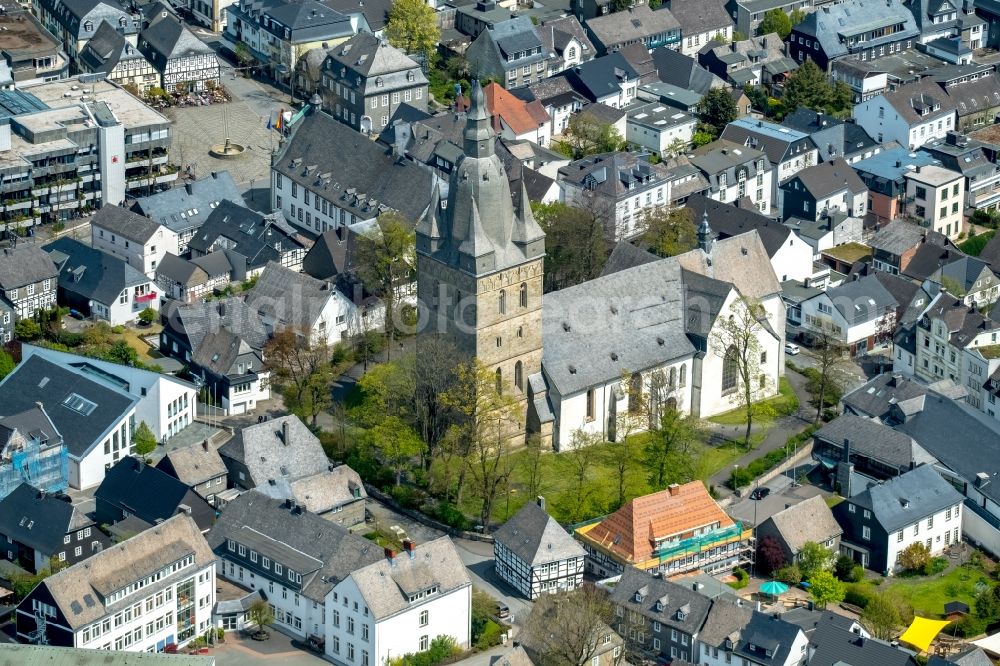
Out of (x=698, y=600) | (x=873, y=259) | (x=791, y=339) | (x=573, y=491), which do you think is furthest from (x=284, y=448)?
(x=873, y=259)

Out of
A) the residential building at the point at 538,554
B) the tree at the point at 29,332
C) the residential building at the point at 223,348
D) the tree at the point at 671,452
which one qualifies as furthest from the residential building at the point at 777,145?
the tree at the point at 29,332

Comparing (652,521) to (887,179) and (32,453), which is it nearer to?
(32,453)

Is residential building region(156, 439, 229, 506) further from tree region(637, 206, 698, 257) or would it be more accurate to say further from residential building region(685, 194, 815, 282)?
residential building region(685, 194, 815, 282)

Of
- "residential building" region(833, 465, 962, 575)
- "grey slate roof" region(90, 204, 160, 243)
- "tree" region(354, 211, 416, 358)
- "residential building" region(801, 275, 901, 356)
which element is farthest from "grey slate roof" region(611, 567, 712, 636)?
"grey slate roof" region(90, 204, 160, 243)

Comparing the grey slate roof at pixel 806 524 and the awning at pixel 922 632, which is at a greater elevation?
the grey slate roof at pixel 806 524

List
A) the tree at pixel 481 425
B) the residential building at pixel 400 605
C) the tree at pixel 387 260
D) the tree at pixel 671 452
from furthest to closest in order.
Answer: the tree at pixel 387 260 → the tree at pixel 671 452 → the tree at pixel 481 425 → the residential building at pixel 400 605

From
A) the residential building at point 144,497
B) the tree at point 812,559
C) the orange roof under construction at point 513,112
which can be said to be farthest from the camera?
the orange roof under construction at point 513,112

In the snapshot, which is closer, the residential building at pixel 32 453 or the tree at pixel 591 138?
the residential building at pixel 32 453

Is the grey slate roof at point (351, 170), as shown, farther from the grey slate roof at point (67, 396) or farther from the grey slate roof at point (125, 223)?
the grey slate roof at point (67, 396)

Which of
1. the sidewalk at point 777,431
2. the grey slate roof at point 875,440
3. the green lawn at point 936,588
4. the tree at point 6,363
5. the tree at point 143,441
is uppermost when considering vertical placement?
the grey slate roof at point 875,440
